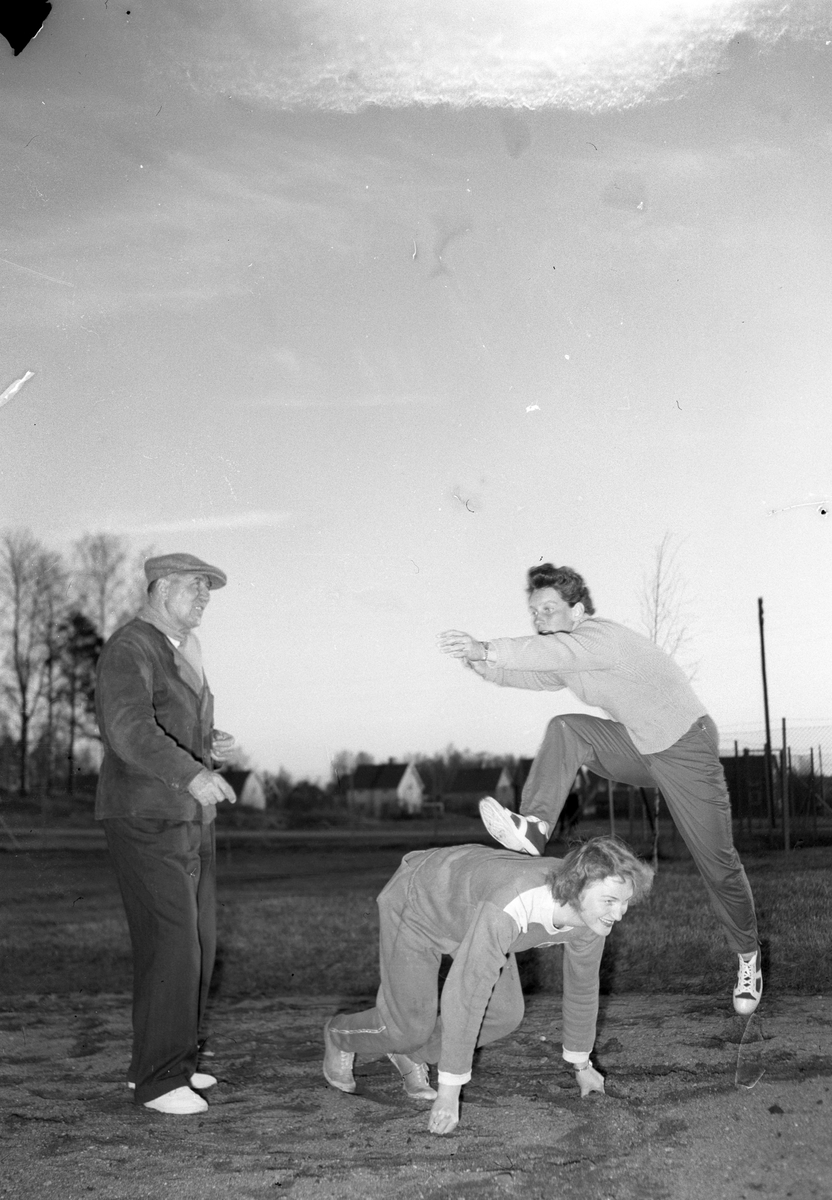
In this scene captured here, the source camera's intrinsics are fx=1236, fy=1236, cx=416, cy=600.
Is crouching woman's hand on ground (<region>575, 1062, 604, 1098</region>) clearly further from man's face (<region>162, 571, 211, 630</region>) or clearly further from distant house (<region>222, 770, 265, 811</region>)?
distant house (<region>222, 770, 265, 811</region>)

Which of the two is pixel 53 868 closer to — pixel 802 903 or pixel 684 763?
pixel 802 903

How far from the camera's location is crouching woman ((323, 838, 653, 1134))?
12.2 ft

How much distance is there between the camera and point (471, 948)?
Result: 375 cm

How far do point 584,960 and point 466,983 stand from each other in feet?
1.69

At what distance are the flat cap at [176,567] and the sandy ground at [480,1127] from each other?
1906mm

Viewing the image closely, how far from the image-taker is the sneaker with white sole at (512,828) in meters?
4.35

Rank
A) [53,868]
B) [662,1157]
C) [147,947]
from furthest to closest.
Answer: [53,868] < [147,947] < [662,1157]

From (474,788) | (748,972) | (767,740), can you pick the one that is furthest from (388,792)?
(748,972)

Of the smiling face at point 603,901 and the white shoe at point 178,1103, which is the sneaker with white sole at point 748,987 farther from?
the white shoe at point 178,1103

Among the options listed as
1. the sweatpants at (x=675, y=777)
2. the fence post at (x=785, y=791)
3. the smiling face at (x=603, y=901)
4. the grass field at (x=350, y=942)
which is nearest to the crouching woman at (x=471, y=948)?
the smiling face at (x=603, y=901)

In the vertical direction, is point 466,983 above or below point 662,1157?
above

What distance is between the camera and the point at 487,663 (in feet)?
15.2

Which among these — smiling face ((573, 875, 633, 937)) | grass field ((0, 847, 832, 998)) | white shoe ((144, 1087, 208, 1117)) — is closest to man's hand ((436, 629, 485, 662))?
smiling face ((573, 875, 633, 937))

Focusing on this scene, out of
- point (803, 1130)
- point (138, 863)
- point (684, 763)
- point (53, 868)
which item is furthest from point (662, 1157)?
point (53, 868)
